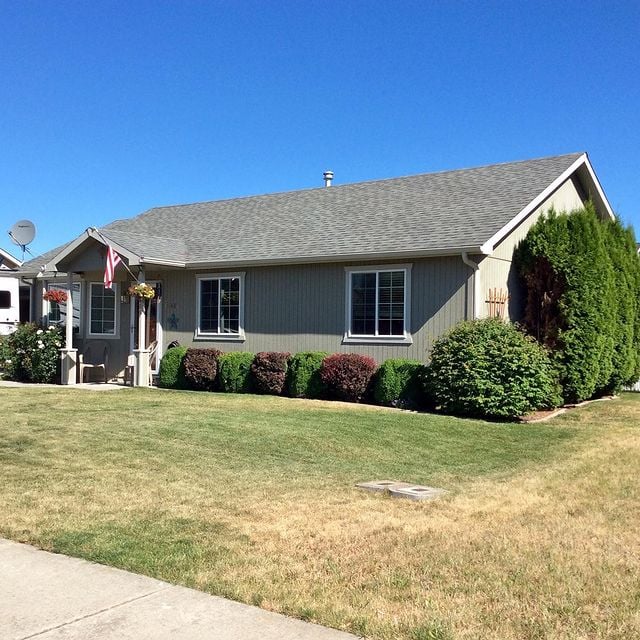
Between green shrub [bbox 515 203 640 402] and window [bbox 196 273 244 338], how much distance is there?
22.7 ft

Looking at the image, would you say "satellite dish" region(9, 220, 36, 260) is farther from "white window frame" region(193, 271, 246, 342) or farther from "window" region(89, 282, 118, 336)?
"white window frame" region(193, 271, 246, 342)

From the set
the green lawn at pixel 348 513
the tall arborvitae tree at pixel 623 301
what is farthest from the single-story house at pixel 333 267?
the green lawn at pixel 348 513

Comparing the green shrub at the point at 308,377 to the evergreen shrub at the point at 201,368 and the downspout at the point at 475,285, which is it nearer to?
the evergreen shrub at the point at 201,368

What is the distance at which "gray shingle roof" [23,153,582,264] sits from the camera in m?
16.1

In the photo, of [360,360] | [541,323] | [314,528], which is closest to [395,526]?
[314,528]

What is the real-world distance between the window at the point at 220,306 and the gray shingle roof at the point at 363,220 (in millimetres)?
659

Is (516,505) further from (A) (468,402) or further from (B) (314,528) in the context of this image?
(A) (468,402)

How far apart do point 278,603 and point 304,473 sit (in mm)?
4185

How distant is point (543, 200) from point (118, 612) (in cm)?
1490

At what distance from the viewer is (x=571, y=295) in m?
15.6

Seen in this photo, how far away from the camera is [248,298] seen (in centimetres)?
1852

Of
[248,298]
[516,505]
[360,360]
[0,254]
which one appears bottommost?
[516,505]

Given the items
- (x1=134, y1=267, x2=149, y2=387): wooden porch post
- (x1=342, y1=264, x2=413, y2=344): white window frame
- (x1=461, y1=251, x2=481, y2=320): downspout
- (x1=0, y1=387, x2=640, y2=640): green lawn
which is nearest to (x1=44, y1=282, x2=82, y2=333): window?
(x1=134, y1=267, x2=149, y2=387): wooden porch post

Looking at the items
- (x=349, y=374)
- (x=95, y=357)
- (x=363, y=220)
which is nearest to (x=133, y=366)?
(x=95, y=357)
